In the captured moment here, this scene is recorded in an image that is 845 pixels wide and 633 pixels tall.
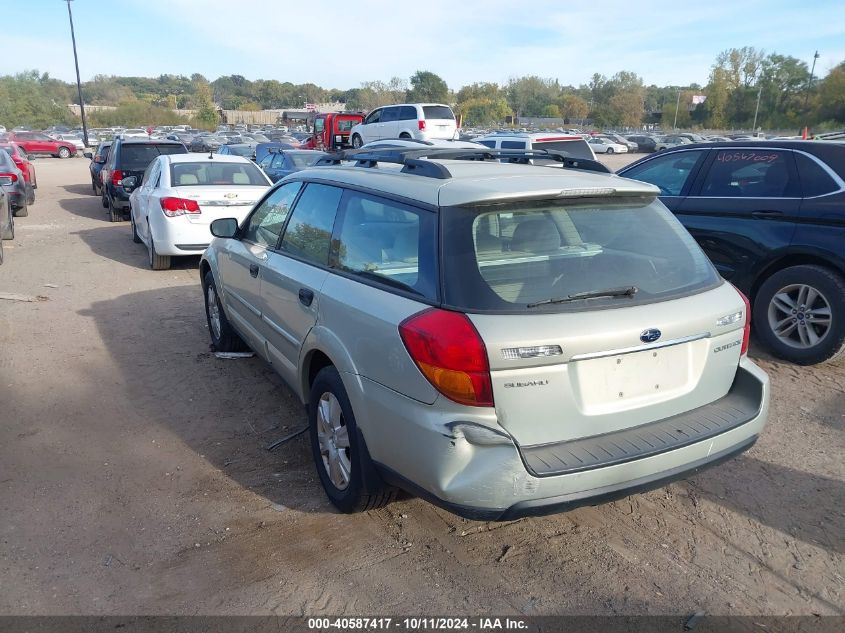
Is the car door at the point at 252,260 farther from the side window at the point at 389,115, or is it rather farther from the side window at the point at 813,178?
the side window at the point at 389,115

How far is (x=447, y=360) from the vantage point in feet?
8.58

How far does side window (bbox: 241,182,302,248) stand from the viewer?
14.7 feet

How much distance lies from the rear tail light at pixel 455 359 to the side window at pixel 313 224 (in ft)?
3.97

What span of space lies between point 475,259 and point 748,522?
204 centimetres

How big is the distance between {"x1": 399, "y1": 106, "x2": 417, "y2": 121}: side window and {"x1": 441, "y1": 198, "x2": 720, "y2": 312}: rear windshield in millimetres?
21617

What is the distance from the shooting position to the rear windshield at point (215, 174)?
9352 mm

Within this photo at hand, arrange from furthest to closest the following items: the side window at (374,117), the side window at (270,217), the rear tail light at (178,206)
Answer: the side window at (374,117), the rear tail light at (178,206), the side window at (270,217)

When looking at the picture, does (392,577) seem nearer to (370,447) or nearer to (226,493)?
(370,447)

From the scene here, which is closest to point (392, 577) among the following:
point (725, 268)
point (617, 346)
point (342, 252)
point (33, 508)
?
point (617, 346)

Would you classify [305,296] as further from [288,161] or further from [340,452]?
[288,161]

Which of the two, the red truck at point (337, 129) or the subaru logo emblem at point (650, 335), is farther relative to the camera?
the red truck at point (337, 129)

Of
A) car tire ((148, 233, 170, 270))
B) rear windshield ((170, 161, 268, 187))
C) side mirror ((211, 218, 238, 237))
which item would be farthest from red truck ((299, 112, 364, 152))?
side mirror ((211, 218, 238, 237))

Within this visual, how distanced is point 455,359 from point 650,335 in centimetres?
86

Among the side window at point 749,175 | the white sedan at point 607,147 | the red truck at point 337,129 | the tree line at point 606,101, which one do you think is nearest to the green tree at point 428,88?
the tree line at point 606,101
